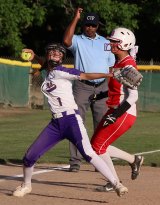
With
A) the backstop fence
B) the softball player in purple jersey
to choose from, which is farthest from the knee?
A: the backstop fence

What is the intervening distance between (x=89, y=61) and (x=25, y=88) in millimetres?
17042

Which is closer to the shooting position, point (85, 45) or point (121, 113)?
point (121, 113)

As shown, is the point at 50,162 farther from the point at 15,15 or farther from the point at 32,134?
the point at 15,15

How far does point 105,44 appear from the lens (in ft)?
38.0

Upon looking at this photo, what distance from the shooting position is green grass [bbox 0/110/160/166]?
13.5 meters

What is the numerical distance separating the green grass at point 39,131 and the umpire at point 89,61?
143 centimetres

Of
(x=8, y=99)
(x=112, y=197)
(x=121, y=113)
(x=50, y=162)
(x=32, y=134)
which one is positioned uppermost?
(x=121, y=113)

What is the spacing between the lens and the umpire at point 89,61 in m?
11.4

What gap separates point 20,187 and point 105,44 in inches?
125

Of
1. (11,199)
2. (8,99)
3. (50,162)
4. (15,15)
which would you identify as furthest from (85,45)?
(15,15)

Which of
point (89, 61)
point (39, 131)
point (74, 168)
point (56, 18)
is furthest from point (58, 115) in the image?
point (56, 18)

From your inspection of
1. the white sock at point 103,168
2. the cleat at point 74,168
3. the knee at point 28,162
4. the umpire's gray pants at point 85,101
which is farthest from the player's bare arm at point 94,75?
the cleat at point 74,168

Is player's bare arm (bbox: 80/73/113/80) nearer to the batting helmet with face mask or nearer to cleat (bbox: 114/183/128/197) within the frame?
the batting helmet with face mask

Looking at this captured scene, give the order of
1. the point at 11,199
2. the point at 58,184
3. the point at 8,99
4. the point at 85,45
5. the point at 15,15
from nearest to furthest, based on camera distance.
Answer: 1. the point at 11,199
2. the point at 58,184
3. the point at 85,45
4. the point at 8,99
5. the point at 15,15
